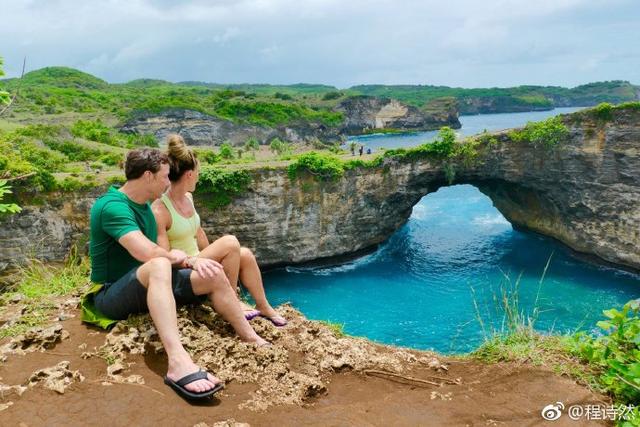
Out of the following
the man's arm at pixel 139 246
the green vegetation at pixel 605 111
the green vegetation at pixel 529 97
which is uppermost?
the green vegetation at pixel 529 97

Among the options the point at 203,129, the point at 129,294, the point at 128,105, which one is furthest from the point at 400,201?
the point at 128,105

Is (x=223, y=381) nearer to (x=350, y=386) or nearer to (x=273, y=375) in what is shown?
(x=273, y=375)

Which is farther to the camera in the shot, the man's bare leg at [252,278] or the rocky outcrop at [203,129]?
the rocky outcrop at [203,129]

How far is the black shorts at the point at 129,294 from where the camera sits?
171 inches

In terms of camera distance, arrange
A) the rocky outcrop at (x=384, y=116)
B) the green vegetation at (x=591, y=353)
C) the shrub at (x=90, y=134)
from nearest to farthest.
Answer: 1. the green vegetation at (x=591, y=353)
2. the shrub at (x=90, y=134)
3. the rocky outcrop at (x=384, y=116)

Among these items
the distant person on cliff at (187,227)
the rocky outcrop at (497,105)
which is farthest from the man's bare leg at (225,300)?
the rocky outcrop at (497,105)

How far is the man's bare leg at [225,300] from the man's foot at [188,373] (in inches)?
34.6

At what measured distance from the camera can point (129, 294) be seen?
440 centimetres

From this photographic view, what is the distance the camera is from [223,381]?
395cm

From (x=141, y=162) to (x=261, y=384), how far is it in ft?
7.88

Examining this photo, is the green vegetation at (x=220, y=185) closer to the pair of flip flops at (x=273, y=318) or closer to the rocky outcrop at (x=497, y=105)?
the pair of flip flops at (x=273, y=318)

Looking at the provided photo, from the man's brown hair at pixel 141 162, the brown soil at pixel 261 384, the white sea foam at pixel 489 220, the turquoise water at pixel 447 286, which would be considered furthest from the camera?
the white sea foam at pixel 489 220

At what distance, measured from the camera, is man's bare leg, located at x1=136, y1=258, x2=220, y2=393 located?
12.2ft

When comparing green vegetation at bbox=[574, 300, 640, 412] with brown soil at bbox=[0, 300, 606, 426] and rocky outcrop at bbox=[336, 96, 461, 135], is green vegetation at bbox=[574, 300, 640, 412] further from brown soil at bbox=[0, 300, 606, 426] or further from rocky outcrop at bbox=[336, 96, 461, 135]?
rocky outcrop at bbox=[336, 96, 461, 135]
